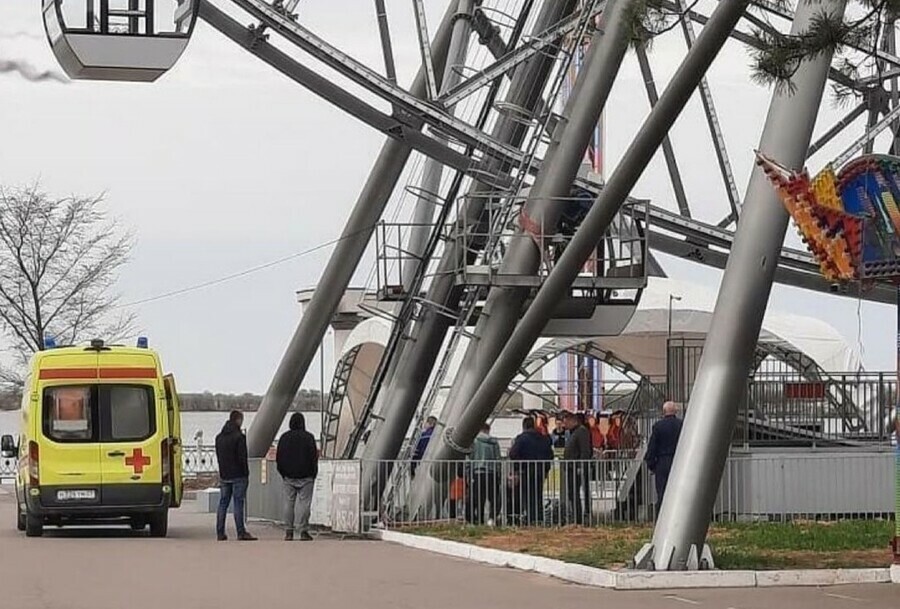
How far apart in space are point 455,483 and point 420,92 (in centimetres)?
1048

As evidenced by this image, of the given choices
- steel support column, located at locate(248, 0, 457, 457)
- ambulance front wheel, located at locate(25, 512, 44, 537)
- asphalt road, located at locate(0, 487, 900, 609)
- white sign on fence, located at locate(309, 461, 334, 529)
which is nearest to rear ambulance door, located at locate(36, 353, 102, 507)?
ambulance front wheel, located at locate(25, 512, 44, 537)

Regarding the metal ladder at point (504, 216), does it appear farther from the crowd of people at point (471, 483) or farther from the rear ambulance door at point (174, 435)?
the rear ambulance door at point (174, 435)

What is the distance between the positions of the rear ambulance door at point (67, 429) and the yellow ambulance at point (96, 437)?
1 cm

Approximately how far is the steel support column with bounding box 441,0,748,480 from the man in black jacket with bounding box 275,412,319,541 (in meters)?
2.25

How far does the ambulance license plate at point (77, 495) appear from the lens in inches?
1045

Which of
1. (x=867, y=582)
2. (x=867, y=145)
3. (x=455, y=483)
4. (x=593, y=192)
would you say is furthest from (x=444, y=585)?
(x=867, y=145)

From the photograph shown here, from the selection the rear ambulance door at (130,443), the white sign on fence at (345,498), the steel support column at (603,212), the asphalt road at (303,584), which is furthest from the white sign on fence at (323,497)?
the asphalt road at (303,584)

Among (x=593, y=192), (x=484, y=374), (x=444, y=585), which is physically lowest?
(x=444, y=585)

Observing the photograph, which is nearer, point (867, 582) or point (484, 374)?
point (867, 582)

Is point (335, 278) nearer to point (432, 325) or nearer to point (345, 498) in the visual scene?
point (432, 325)

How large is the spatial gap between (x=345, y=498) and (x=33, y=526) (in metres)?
4.30

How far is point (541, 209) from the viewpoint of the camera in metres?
29.0

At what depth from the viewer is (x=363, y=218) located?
35.6m

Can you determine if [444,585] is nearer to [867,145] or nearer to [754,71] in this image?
[754,71]
